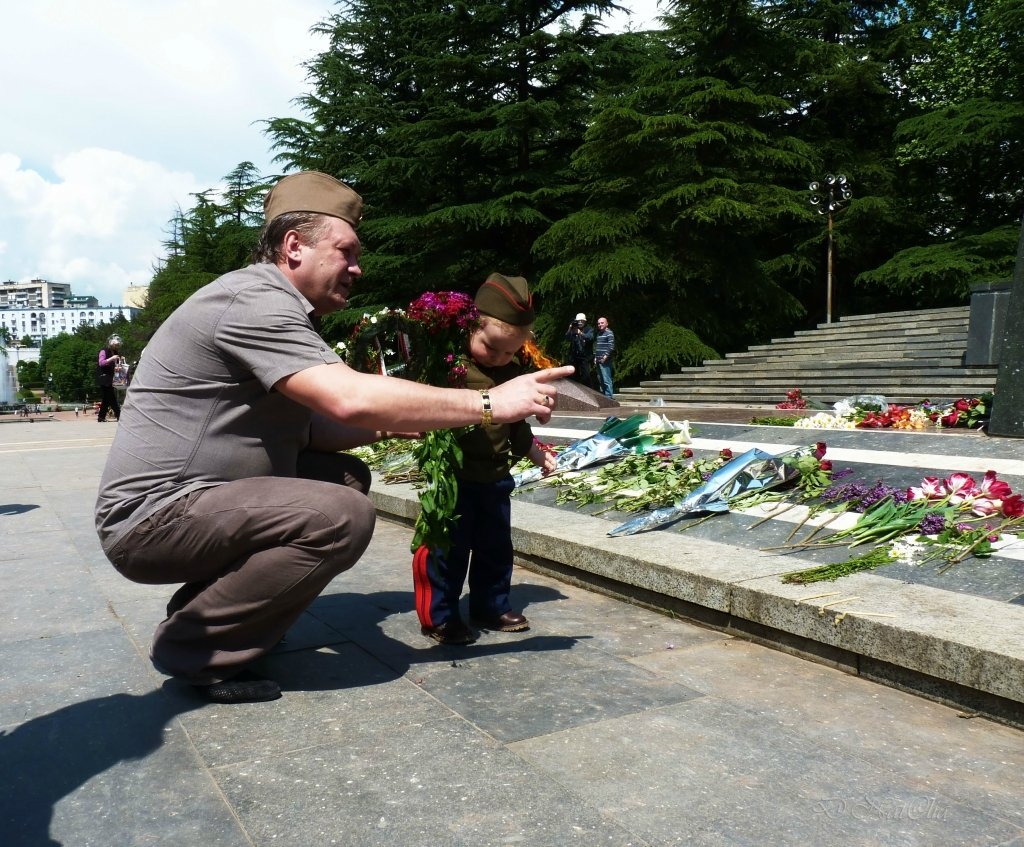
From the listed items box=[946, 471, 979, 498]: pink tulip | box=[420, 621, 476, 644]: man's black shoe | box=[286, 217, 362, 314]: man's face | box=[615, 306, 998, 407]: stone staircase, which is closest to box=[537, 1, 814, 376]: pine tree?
box=[615, 306, 998, 407]: stone staircase

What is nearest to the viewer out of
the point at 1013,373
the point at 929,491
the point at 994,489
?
the point at 994,489

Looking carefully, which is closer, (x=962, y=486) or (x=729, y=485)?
(x=962, y=486)

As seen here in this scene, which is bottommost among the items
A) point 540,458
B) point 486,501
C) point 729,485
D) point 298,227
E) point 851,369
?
point 729,485

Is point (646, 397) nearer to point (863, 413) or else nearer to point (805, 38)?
point (863, 413)

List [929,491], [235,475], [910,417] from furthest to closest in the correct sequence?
[910,417], [929,491], [235,475]

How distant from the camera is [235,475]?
296 cm

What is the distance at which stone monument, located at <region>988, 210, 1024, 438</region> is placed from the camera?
21.0ft

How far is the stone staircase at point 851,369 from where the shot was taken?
554 inches

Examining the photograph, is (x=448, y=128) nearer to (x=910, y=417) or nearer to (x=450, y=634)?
(x=910, y=417)

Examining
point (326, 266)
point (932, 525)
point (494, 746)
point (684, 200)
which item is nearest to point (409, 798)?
point (494, 746)

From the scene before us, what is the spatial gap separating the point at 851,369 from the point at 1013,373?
966 cm

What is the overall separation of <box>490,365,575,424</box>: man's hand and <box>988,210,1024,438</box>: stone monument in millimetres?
5034

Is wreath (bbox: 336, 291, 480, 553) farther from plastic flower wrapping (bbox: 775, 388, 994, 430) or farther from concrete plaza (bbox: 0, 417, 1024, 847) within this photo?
plastic flower wrapping (bbox: 775, 388, 994, 430)

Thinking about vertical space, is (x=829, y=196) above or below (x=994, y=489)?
above
